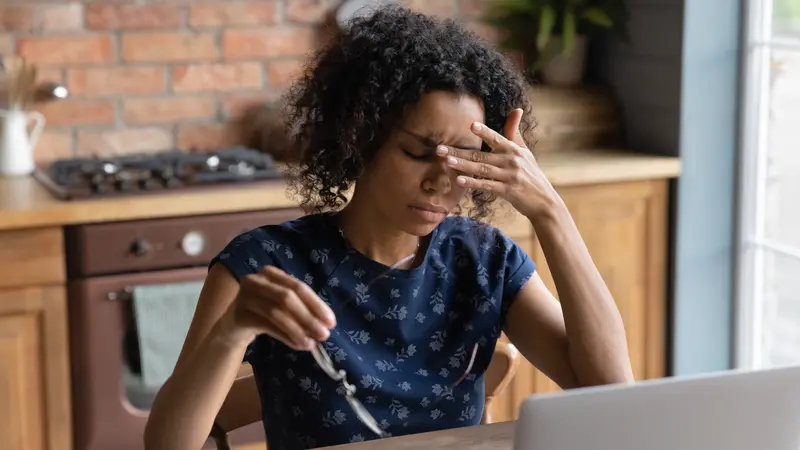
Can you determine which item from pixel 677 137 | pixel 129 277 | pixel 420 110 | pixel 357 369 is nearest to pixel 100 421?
pixel 129 277

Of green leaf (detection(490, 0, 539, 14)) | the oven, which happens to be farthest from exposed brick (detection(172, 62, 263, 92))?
green leaf (detection(490, 0, 539, 14))

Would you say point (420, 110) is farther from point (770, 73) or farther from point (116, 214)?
point (770, 73)

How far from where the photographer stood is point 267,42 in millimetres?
3260

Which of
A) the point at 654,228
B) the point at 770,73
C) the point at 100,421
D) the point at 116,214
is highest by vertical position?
the point at 770,73

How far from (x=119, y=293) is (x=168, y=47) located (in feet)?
2.73

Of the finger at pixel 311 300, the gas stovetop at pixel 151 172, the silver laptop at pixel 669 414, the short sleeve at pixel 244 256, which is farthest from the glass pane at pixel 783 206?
the finger at pixel 311 300

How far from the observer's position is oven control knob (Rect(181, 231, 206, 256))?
2664mm

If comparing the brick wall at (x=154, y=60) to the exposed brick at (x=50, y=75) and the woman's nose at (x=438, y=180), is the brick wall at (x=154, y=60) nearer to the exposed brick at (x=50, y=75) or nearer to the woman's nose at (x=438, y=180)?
the exposed brick at (x=50, y=75)

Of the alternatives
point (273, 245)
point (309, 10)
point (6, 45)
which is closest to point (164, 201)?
point (6, 45)

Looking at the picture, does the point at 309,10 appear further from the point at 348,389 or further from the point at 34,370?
the point at 348,389

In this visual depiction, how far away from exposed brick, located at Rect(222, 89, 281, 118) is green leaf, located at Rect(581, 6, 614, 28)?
927 millimetres

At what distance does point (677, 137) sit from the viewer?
3.12 meters

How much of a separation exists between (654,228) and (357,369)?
1.71 m

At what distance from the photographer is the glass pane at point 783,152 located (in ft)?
9.79
